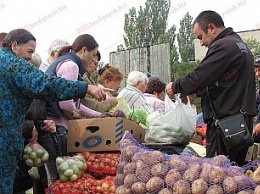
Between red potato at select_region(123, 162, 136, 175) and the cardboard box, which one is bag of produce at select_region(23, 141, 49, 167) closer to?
the cardboard box

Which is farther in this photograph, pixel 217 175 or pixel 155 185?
pixel 155 185

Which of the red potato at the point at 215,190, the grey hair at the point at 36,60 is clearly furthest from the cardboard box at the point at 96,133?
the red potato at the point at 215,190

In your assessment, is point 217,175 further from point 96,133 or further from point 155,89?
point 155,89

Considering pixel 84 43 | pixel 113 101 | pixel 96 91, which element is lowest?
pixel 113 101

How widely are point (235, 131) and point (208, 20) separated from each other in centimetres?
92

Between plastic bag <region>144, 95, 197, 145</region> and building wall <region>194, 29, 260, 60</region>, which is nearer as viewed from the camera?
plastic bag <region>144, 95, 197, 145</region>

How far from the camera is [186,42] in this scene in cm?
2922

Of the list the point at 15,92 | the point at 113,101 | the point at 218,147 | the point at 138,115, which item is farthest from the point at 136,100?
the point at 15,92

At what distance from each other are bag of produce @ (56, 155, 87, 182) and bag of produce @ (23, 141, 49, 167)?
0.15 metres

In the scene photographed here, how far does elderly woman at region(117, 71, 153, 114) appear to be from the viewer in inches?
185

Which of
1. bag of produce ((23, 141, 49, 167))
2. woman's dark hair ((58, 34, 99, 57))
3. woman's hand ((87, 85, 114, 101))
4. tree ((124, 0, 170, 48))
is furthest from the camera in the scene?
tree ((124, 0, 170, 48))

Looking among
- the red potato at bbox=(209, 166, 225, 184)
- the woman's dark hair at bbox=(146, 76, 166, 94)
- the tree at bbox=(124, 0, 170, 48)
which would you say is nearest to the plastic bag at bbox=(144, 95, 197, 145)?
the red potato at bbox=(209, 166, 225, 184)

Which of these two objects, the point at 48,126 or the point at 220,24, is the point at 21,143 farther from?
the point at 220,24

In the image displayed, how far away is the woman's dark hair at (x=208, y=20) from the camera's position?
338cm
